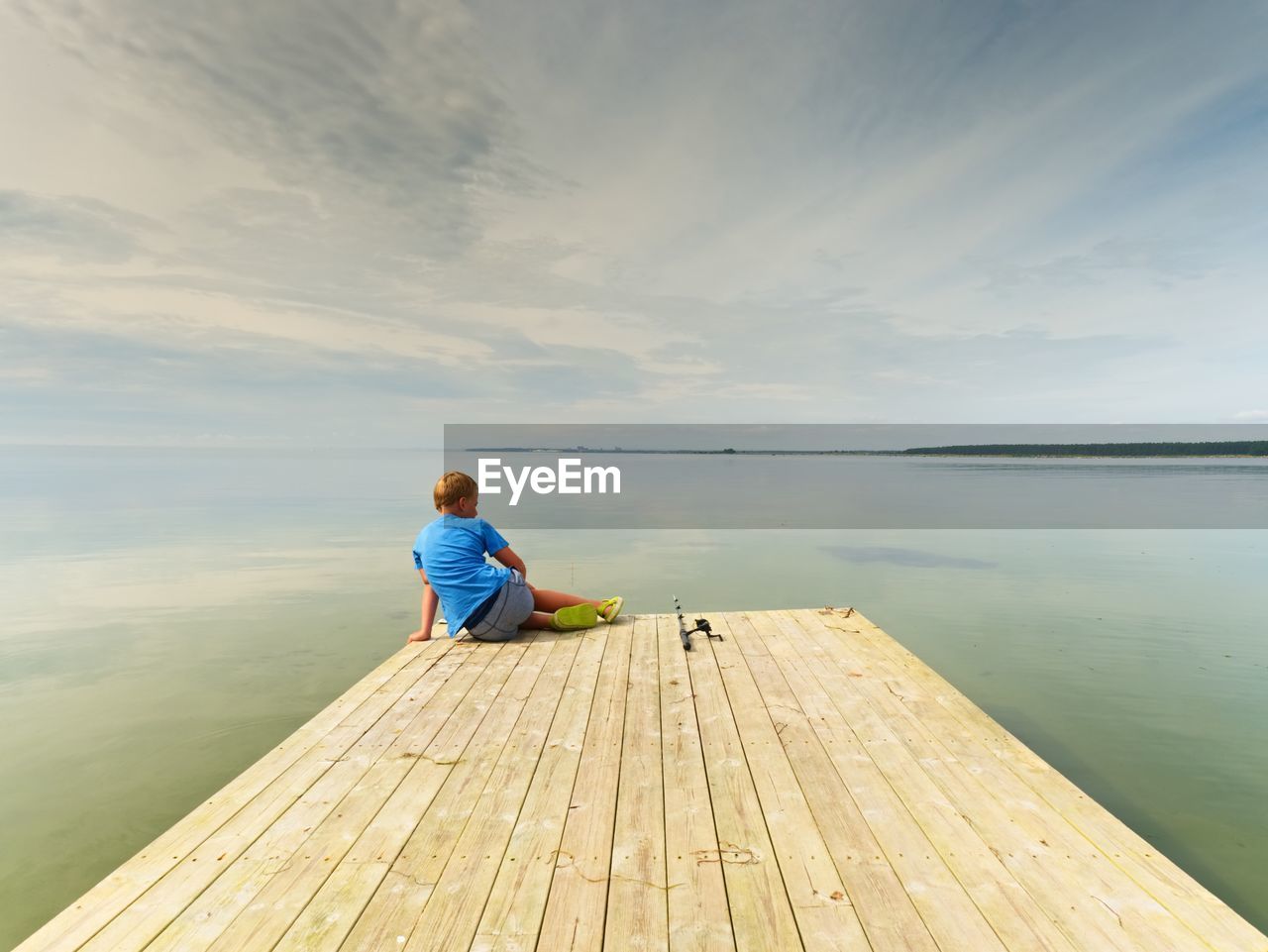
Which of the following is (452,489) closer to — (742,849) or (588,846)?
(588,846)

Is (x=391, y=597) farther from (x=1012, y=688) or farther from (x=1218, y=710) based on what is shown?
(x=1218, y=710)

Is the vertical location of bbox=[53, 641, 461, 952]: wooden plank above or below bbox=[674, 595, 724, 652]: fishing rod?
below

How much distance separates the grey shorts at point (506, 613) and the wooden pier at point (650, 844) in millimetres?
1372

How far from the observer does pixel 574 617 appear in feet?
21.1

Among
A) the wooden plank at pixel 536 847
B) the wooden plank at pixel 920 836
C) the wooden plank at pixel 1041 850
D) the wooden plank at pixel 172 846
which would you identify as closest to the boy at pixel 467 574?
the wooden plank at pixel 172 846

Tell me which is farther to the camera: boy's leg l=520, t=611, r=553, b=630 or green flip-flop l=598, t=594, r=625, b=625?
green flip-flop l=598, t=594, r=625, b=625

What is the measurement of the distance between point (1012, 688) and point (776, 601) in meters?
4.10

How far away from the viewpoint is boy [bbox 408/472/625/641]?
582cm

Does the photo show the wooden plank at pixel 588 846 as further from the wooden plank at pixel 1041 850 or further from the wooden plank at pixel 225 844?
the wooden plank at pixel 1041 850

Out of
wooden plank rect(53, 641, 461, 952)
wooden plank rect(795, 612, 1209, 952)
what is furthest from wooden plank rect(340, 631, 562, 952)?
wooden plank rect(795, 612, 1209, 952)

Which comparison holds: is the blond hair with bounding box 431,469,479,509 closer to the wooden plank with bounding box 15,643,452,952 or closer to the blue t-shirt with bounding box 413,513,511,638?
the blue t-shirt with bounding box 413,513,511,638

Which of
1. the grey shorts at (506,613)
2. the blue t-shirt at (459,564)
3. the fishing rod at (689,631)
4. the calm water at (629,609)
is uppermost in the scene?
the blue t-shirt at (459,564)

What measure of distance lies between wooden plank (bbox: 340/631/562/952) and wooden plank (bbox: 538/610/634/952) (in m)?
0.50

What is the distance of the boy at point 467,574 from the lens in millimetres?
5820
